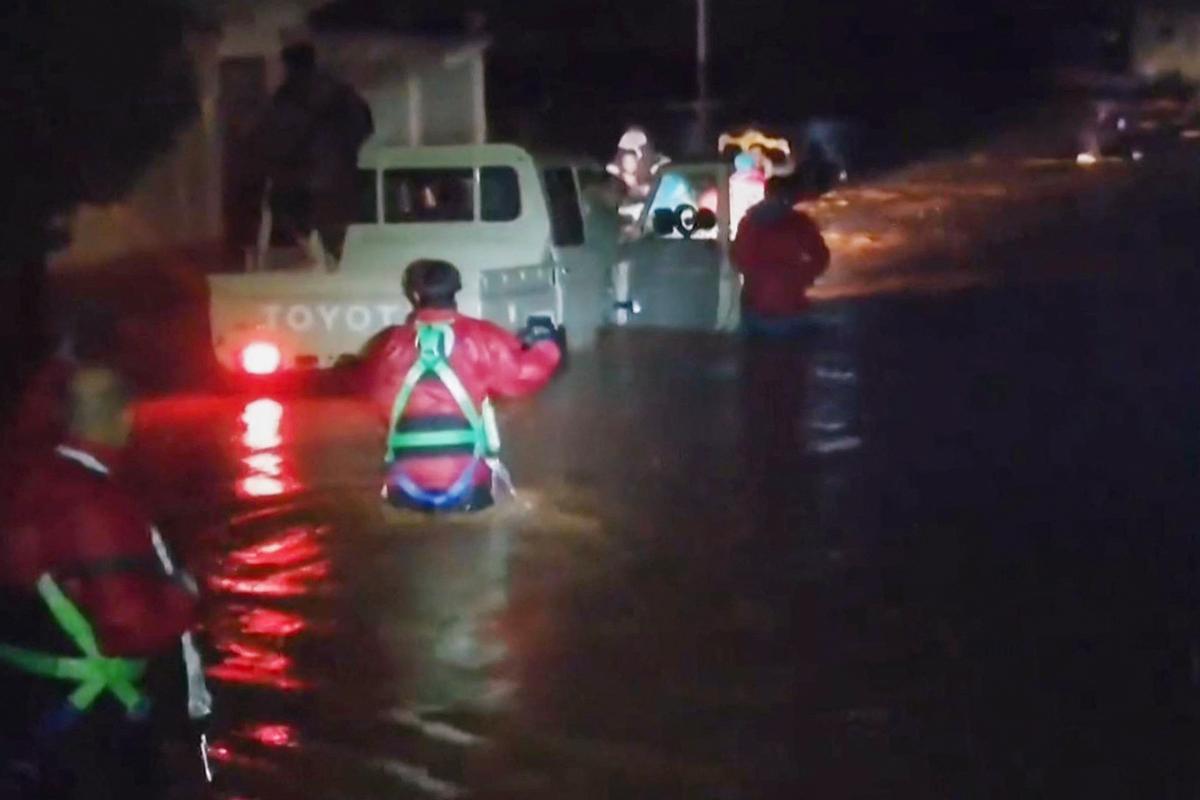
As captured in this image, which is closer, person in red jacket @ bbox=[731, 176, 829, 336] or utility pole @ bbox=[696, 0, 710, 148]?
person in red jacket @ bbox=[731, 176, 829, 336]

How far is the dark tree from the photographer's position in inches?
614

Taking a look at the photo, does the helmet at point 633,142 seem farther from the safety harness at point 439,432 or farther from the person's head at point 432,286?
the person's head at point 432,286

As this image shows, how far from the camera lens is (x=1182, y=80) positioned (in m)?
64.0

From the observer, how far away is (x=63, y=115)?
16.2m

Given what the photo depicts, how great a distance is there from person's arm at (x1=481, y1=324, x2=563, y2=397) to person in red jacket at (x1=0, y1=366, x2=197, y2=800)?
14.3ft

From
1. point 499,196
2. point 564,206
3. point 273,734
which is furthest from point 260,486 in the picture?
point 273,734

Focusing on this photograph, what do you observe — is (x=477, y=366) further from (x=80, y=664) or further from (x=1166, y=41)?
(x=1166, y=41)

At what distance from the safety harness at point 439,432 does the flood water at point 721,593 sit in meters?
0.26

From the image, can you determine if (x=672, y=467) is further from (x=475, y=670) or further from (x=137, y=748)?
(x=137, y=748)

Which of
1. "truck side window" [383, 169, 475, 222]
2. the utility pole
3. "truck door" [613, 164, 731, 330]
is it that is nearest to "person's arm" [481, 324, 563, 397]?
"truck side window" [383, 169, 475, 222]

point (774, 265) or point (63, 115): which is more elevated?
point (63, 115)

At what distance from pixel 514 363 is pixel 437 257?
15.0ft

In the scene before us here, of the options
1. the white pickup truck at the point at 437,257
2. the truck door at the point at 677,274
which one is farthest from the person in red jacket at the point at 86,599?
the truck door at the point at 677,274

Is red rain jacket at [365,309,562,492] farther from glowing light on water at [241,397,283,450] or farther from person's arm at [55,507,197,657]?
person's arm at [55,507,197,657]
